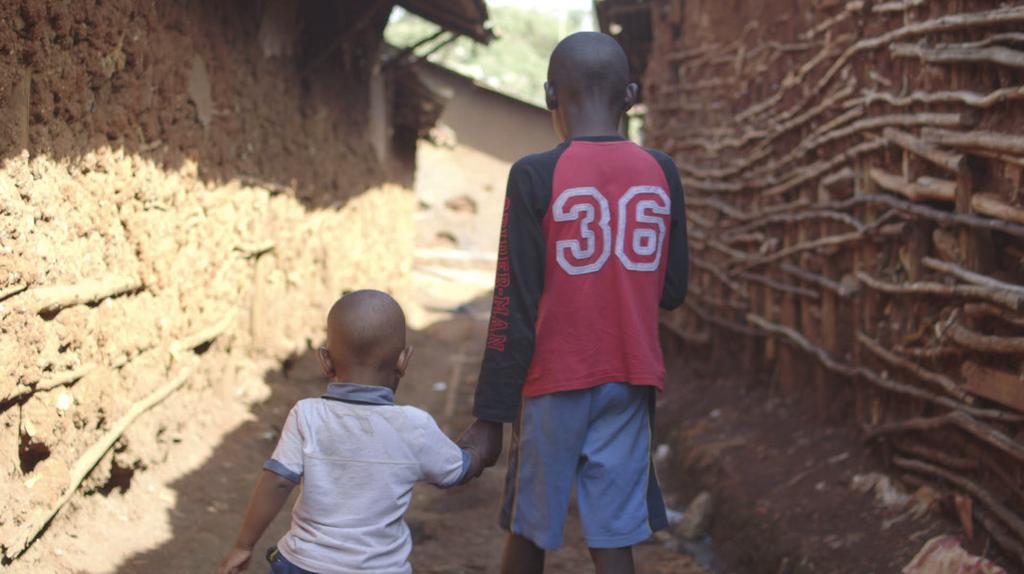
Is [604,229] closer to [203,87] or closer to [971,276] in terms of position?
[971,276]

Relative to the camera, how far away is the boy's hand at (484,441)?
239cm

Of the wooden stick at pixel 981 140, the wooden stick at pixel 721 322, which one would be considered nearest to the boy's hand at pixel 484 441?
the wooden stick at pixel 981 140

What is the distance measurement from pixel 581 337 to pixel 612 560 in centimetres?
53

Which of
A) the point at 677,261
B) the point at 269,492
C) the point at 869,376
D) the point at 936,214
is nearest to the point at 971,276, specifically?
the point at 936,214

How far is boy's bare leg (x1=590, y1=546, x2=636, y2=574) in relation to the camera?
234 cm

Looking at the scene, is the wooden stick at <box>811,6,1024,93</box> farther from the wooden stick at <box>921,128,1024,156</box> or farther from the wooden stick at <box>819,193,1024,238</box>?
the wooden stick at <box>819,193,1024,238</box>

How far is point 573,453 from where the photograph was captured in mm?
2377

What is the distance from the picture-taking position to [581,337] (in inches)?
92.6

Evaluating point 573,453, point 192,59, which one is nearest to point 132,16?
point 192,59

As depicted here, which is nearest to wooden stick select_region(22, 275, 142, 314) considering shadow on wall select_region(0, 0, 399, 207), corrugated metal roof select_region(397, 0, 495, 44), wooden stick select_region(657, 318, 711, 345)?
shadow on wall select_region(0, 0, 399, 207)

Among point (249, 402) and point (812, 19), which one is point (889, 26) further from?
point (249, 402)

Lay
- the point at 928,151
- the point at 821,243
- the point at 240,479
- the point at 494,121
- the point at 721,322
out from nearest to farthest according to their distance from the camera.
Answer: the point at 928,151 < the point at 240,479 < the point at 821,243 < the point at 721,322 < the point at 494,121

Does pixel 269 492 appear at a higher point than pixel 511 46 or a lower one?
lower

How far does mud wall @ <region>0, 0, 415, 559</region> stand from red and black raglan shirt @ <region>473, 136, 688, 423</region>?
1.52 m
